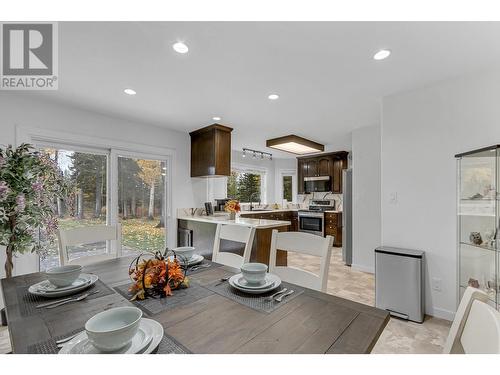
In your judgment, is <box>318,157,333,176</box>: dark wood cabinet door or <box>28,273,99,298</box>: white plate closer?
<box>28,273,99,298</box>: white plate

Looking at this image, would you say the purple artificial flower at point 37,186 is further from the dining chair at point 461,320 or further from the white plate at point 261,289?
the dining chair at point 461,320

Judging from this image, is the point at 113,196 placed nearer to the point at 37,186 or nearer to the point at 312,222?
the point at 37,186

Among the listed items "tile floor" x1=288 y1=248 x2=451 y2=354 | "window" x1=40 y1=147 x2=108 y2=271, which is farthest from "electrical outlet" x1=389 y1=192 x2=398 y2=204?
"window" x1=40 y1=147 x2=108 y2=271

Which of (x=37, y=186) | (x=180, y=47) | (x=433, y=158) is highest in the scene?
(x=180, y=47)

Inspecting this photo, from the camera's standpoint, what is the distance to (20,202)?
1.80 m

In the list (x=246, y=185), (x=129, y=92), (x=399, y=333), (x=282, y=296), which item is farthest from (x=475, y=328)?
(x=246, y=185)

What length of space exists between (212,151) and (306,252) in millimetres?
2628

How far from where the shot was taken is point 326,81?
90.3 inches

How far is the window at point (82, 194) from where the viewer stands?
3006 millimetres

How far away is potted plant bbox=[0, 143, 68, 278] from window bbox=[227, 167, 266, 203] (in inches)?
166

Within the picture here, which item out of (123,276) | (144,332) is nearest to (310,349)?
(144,332)

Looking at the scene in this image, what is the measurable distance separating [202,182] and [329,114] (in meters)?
2.47

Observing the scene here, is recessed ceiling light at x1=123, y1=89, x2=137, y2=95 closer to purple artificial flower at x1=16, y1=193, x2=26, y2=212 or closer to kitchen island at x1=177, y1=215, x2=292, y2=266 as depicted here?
purple artificial flower at x1=16, y1=193, x2=26, y2=212

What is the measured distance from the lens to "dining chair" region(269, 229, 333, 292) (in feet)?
4.58
